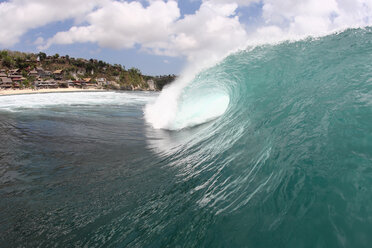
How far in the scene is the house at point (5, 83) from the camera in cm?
7144

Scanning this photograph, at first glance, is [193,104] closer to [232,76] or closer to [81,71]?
[232,76]

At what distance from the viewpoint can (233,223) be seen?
102 inches

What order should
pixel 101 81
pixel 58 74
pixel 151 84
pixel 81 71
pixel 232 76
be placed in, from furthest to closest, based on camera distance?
1. pixel 151 84
2. pixel 81 71
3. pixel 101 81
4. pixel 58 74
5. pixel 232 76

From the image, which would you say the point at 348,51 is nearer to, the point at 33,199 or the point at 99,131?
the point at 33,199

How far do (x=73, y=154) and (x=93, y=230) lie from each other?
4.18 meters

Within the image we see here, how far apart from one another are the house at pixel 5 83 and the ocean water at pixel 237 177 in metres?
82.7

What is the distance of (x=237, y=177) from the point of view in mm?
3775

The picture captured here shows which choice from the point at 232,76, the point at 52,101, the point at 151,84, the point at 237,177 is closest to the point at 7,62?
the point at 52,101

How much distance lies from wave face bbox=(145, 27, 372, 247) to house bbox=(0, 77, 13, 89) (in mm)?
86291

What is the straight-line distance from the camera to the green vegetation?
90250 millimetres

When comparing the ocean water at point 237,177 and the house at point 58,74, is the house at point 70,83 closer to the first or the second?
the house at point 58,74

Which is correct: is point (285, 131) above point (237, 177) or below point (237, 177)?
above

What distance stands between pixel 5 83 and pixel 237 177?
91.5 m

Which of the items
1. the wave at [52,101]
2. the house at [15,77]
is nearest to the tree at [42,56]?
the house at [15,77]
